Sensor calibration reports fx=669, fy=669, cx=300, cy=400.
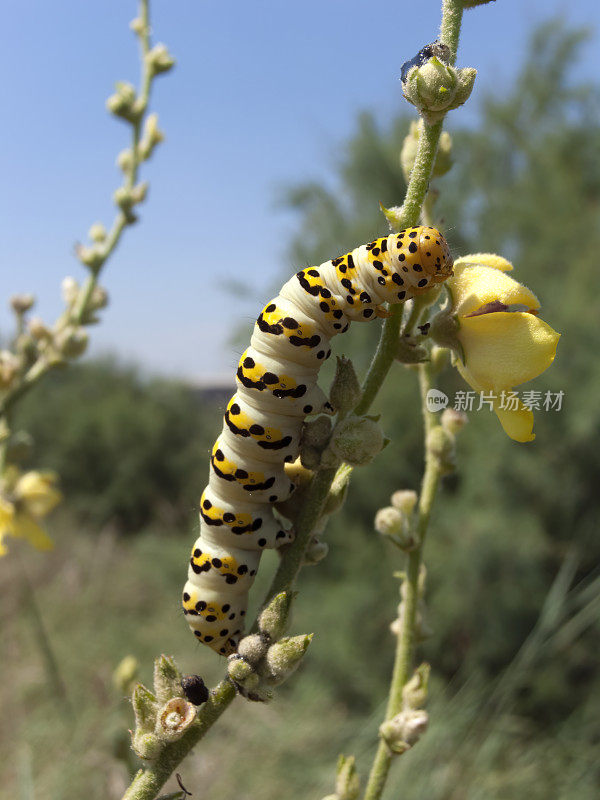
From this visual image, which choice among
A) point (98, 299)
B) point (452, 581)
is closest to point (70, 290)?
point (98, 299)

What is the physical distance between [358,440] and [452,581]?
19.5 feet

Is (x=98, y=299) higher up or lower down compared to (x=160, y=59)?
lower down

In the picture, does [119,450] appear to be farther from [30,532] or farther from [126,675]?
[126,675]

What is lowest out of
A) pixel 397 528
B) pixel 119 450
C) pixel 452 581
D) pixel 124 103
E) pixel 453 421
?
pixel 397 528

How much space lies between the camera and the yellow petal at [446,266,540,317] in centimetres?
86

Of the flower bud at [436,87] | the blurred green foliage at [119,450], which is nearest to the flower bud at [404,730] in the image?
the flower bud at [436,87]

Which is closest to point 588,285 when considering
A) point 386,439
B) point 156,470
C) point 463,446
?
point 463,446

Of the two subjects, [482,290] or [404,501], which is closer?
[482,290]

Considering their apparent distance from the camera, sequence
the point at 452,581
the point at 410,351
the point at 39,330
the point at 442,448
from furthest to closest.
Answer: the point at 452,581
the point at 39,330
the point at 442,448
the point at 410,351

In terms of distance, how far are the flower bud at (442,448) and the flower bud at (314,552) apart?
40 centimetres

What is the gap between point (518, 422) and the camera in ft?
2.88

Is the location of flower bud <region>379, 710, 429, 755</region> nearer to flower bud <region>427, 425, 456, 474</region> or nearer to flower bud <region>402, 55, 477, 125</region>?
flower bud <region>427, 425, 456, 474</region>

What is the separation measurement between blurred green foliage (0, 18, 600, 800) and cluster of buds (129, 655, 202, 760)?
727mm

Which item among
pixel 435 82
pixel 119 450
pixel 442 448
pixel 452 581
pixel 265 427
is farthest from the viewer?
pixel 119 450
